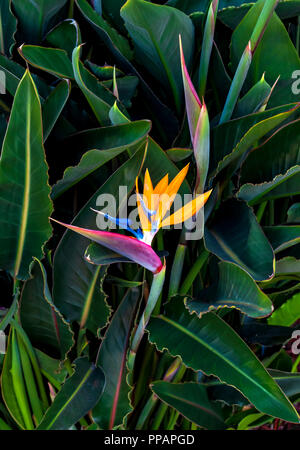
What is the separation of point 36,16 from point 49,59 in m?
0.14

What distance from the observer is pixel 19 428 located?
0.84m

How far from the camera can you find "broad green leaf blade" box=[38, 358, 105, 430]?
26.4 inches

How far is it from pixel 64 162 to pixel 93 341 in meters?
0.29

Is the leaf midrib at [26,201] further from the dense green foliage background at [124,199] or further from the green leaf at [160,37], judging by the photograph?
the green leaf at [160,37]

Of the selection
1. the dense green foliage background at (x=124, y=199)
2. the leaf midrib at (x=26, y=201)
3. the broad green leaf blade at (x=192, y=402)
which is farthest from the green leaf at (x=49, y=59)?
the broad green leaf blade at (x=192, y=402)

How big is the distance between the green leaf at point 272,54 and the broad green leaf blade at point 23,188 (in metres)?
0.31

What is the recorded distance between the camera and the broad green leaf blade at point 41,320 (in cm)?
66

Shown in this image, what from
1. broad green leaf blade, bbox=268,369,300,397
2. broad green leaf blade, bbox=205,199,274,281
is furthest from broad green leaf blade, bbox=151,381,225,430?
broad green leaf blade, bbox=205,199,274,281

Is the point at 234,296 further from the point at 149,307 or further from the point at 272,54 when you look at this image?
the point at 272,54

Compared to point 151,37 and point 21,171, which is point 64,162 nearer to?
point 21,171

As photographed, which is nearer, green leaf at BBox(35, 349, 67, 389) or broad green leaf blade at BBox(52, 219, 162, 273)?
broad green leaf blade at BBox(52, 219, 162, 273)

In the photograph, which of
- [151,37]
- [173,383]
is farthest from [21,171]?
[173,383]

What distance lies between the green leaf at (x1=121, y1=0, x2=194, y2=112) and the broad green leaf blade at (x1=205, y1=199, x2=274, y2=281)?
199 millimetres

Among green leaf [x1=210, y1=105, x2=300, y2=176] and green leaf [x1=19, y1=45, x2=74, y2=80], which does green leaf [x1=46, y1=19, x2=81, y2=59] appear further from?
green leaf [x1=210, y1=105, x2=300, y2=176]
